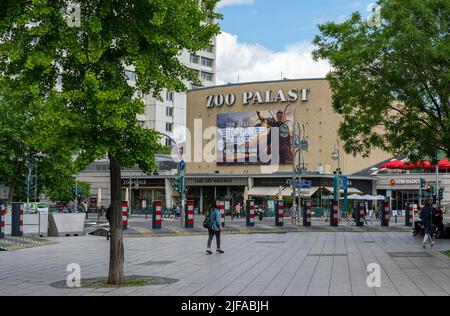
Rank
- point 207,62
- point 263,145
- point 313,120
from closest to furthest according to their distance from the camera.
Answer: point 313,120 → point 263,145 → point 207,62

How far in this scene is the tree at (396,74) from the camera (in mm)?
23203

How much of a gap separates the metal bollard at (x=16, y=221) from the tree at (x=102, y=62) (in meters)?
15.3

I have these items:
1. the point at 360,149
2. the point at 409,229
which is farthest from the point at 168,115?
the point at 360,149

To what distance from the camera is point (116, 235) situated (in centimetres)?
1588

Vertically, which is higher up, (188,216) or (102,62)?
(102,62)

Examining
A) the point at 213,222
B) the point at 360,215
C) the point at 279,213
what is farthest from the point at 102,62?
the point at 360,215

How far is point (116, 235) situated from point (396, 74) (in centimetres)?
1201

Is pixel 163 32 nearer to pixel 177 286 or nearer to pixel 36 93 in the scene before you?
pixel 36 93

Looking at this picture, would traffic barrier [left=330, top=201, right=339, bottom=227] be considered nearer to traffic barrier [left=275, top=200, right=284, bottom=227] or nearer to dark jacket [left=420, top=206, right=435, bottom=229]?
traffic barrier [left=275, top=200, right=284, bottom=227]

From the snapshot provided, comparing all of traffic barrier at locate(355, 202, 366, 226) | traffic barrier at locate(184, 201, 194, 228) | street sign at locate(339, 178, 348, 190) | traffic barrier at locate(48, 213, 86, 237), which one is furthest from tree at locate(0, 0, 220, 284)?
street sign at locate(339, 178, 348, 190)

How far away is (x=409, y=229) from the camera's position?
138ft

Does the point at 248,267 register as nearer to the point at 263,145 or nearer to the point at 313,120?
the point at 313,120

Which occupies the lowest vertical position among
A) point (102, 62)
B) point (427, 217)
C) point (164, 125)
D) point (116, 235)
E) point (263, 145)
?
point (116, 235)

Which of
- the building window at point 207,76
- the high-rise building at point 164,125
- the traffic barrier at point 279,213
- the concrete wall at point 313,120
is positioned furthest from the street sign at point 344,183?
the building window at point 207,76
